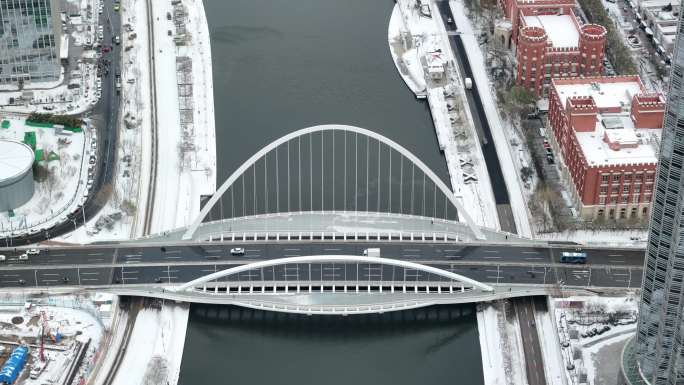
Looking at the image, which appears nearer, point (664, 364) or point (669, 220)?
point (669, 220)

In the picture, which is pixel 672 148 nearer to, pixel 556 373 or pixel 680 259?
pixel 680 259

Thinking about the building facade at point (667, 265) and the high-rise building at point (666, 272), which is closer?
the building facade at point (667, 265)

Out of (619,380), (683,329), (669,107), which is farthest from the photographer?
(619,380)

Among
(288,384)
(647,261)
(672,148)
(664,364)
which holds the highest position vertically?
(672,148)

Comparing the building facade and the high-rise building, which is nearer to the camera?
the building facade

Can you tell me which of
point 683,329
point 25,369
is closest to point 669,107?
point 683,329

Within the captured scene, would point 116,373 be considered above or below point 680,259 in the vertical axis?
Answer: below
